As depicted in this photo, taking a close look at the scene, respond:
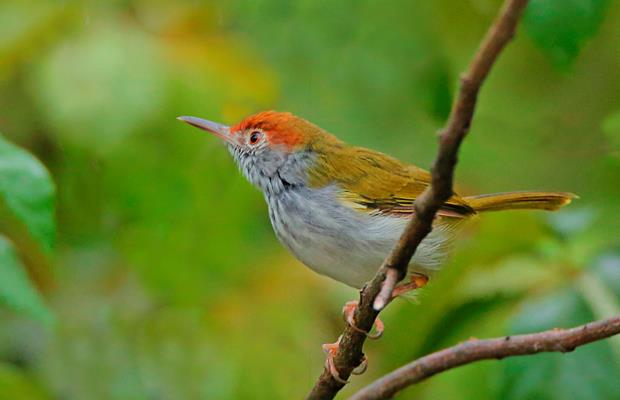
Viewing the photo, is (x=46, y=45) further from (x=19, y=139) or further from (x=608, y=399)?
(x=608, y=399)

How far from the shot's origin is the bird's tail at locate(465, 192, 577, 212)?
3.50m

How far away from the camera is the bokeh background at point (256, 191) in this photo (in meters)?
3.20

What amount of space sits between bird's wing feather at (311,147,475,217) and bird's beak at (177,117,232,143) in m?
0.50

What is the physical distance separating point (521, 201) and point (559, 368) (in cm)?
68

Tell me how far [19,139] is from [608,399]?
309 cm

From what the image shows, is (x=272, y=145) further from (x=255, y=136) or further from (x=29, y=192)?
(x=29, y=192)

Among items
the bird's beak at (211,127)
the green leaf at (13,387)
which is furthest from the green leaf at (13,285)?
the bird's beak at (211,127)

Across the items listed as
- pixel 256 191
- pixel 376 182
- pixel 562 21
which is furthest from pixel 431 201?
pixel 256 191

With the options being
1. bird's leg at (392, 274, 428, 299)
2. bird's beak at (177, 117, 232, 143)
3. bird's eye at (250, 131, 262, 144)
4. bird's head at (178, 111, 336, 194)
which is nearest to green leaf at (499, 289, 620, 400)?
bird's leg at (392, 274, 428, 299)

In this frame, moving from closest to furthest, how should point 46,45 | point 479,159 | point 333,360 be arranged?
point 333,360, point 46,45, point 479,159

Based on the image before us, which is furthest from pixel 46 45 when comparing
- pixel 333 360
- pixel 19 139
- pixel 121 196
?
pixel 333 360

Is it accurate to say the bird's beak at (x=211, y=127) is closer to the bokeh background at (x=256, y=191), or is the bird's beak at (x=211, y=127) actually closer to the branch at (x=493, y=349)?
→ the bokeh background at (x=256, y=191)

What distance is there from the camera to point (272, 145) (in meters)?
3.68

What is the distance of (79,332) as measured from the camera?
15.1 feet
